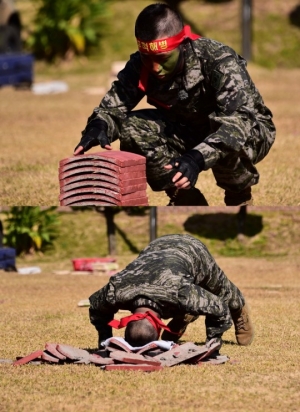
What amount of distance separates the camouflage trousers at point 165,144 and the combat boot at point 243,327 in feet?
4.51

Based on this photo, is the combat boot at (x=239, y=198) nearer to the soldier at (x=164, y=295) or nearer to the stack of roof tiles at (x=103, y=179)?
the stack of roof tiles at (x=103, y=179)

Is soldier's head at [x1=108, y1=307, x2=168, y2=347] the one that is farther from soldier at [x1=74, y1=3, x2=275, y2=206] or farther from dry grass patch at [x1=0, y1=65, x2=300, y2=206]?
dry grass patch at [x1=0, y1=65, x2=300, y2=206]

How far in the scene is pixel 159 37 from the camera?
7422mm

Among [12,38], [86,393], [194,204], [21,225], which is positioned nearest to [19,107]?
[12,38]

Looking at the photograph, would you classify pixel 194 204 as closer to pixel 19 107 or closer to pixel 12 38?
pixel 19 107

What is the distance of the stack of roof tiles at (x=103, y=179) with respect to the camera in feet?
24.8

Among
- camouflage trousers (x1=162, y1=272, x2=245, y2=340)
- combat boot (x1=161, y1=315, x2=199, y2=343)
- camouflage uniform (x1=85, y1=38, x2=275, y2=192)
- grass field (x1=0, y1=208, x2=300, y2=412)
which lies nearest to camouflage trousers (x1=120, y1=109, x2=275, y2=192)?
camouflage uniform (x1=85, y1=38, x2=275, y2=192)

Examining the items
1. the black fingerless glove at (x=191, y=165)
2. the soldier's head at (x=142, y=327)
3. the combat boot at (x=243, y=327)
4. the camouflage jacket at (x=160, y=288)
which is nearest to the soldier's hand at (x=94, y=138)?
the black fingerless glove at (x=191, y=165)

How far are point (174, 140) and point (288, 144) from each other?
5269mm

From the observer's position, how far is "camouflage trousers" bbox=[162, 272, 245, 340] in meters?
6.39

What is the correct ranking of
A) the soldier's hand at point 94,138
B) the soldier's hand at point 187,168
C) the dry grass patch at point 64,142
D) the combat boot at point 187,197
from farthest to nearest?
the dry grass patch at point 64,142 < the combat boot at point 187,197 < the soldier's hand at point 94,138 < the soldier's hand at point 187,168

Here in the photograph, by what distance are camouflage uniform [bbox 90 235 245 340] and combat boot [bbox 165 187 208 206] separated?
5.62ft

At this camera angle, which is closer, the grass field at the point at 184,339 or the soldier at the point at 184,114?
the grass field at the point at 184,339

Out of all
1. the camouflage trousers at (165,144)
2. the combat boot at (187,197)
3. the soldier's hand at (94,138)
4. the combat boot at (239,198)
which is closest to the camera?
the soldier's hand at (94,138)
